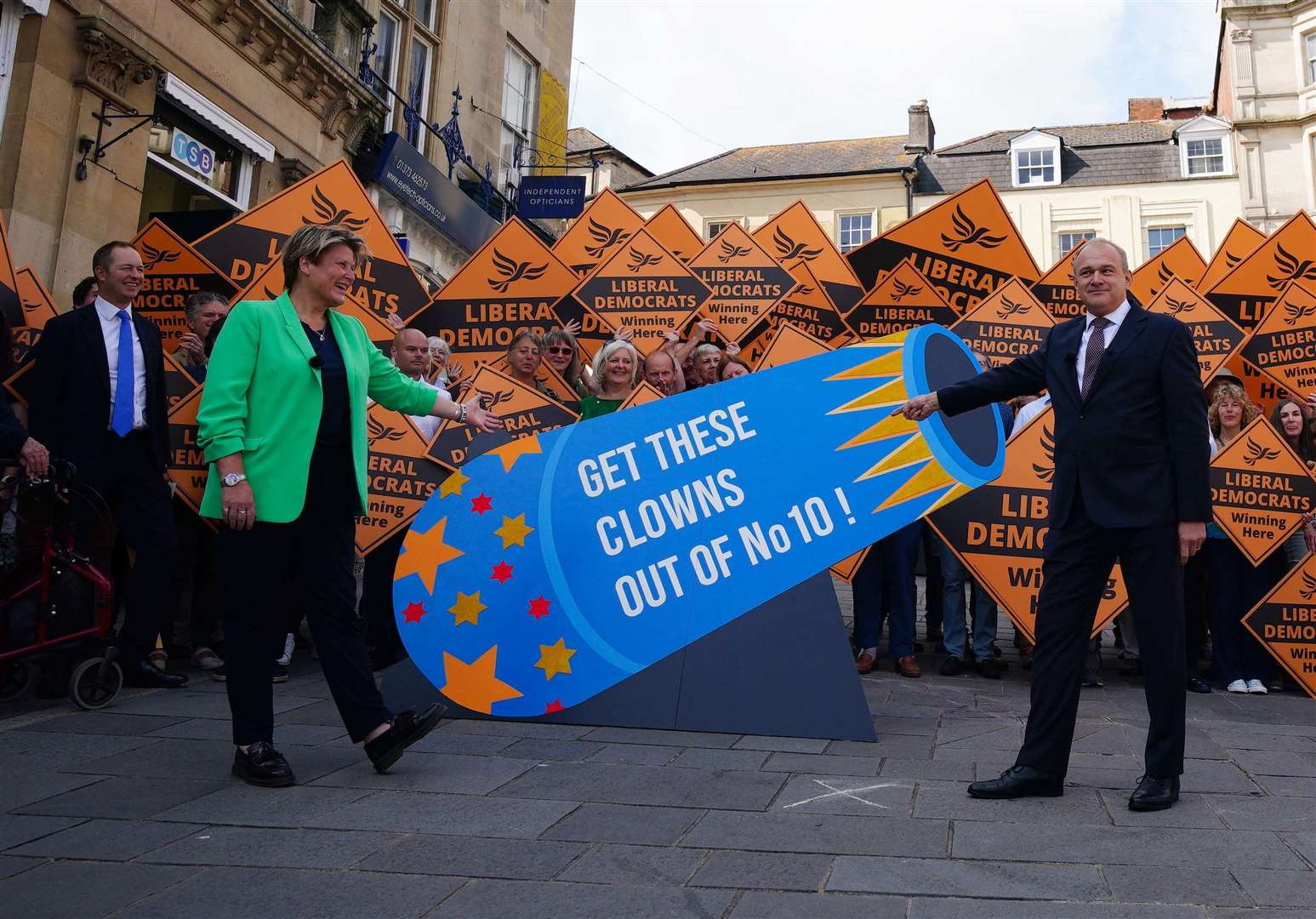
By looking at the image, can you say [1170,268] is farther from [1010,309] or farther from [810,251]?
[810,251]

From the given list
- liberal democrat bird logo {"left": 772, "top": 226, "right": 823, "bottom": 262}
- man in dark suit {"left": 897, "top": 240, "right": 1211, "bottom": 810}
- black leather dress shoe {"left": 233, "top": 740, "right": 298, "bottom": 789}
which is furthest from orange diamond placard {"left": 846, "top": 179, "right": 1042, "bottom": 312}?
black leather dress shoe {"left": 233, "top": 740, "right": 298, "bottom": 789}

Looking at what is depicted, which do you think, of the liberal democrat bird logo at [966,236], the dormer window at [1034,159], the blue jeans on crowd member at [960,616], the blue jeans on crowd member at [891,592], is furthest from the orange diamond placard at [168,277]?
the dormer window at [1034,159]

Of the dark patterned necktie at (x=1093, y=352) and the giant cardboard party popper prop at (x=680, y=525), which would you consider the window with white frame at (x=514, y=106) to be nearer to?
the giant cardboard party popper prop at (x=680, y=525)

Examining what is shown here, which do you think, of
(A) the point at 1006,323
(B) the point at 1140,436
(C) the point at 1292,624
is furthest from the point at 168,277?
(C) the point at 1292,624

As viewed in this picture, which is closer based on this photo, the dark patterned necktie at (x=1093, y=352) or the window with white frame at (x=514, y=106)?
the dark patterned necktie at (x=1093, y=352)

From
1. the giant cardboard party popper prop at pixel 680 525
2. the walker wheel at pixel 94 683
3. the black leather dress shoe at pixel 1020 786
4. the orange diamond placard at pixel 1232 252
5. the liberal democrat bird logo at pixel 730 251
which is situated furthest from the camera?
the liberal democrat bird logo at pixel 730 251

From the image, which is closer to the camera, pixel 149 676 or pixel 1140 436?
pixel 1140 436

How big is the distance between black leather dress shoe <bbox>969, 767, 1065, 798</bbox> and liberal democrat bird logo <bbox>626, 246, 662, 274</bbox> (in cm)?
572

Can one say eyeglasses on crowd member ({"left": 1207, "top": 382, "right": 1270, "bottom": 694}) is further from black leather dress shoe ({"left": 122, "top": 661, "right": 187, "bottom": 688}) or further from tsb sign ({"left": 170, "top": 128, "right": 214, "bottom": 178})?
tsb sign ({"left": 170, "top": 128, "right": 214, "bottom": 178})

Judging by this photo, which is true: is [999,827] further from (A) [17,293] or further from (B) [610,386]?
(A) [17,293]

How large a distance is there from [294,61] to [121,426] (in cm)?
1003

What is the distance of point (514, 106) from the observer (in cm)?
2173

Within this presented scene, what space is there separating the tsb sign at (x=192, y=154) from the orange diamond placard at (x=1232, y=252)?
418 inches

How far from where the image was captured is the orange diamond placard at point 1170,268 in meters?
8.96
